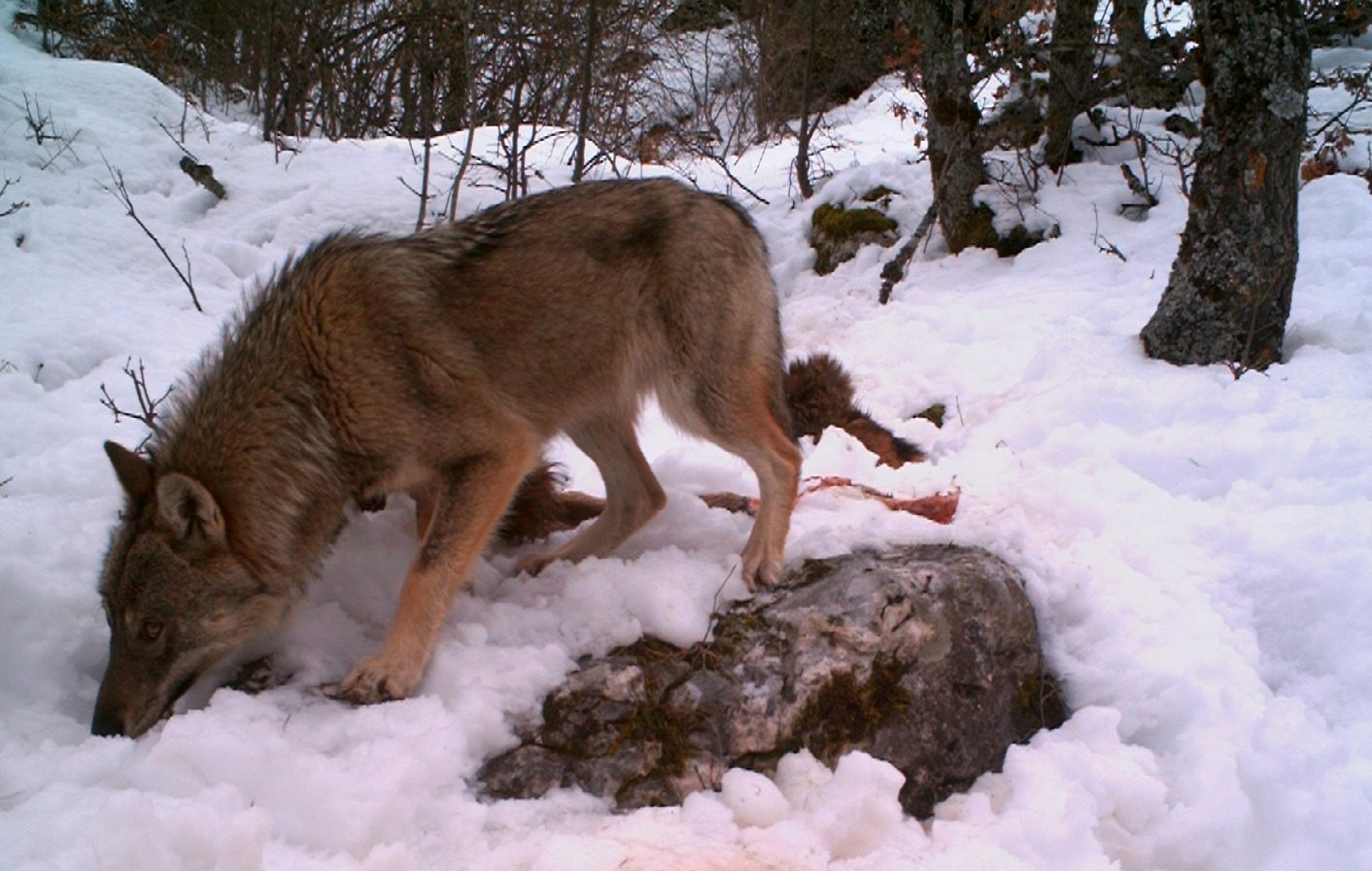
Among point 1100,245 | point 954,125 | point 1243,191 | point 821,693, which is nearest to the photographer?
point 821,693

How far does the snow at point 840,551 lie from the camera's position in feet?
8.30

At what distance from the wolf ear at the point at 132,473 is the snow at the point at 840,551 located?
60 centimetres

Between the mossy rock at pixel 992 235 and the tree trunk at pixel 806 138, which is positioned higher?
the tree trunk at pixel 806 138

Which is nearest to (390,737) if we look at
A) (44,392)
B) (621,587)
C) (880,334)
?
(621,587)

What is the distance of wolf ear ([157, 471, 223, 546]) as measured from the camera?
292 cm

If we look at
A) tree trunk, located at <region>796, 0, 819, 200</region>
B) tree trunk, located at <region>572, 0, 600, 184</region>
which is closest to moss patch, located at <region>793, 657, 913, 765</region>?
tree trunk, located at <region>572, 0, 600, 184</region>

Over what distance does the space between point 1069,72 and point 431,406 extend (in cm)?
867

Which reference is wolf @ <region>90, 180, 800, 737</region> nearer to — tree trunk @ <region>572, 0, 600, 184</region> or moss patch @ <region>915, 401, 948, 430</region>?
moss patch @ <region>915, 401, 948, 430</region>

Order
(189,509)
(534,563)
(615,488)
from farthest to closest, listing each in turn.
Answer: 1. (615,488)
2. (534,563)
3. (189,509)

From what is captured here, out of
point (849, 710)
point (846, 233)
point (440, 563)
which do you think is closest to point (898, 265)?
point (846, 233)

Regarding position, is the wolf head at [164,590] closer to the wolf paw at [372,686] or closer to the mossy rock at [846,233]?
the wolf paw at [372,686]

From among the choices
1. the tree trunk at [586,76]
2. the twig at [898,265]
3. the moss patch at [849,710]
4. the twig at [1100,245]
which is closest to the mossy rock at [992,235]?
the twig at [1100,245]

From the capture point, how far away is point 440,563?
3.31 metres

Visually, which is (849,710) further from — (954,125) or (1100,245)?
(954,125)
